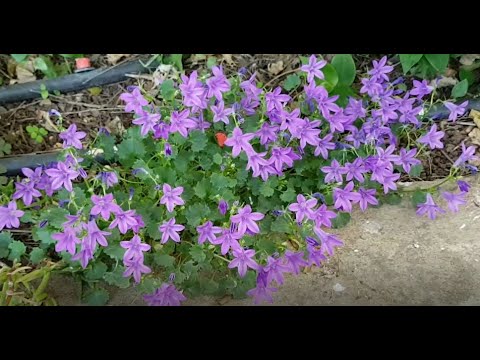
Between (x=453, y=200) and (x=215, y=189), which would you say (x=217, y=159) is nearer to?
(x=215, y=189)

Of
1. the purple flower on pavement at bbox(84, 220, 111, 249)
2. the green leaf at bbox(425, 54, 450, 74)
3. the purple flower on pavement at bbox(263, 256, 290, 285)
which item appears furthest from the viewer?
the green leaf at bbox(425, 54, 450, 74)

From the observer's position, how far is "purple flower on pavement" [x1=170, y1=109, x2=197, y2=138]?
7.11ft

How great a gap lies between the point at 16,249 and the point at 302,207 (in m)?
1.09

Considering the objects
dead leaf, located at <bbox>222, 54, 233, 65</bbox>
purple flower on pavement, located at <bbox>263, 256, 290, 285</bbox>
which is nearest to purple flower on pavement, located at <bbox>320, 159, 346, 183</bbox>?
purple flower on pavement, located at <bbox>263, 256, 290, 285</bbox>

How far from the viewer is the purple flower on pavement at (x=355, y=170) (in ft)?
7.41

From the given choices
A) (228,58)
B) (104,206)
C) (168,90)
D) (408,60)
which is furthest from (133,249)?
(408,60)

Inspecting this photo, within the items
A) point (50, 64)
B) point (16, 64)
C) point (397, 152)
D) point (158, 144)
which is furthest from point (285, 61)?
point (16, 64)

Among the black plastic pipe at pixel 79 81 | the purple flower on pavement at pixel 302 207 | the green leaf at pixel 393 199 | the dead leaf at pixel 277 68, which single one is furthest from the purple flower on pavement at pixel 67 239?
the dead leaf at pixel 277 68

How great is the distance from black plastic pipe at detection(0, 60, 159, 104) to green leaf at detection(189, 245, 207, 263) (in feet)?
3.77

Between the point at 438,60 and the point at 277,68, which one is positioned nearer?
the point at 438,60

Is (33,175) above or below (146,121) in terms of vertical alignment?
below

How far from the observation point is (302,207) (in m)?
2.15

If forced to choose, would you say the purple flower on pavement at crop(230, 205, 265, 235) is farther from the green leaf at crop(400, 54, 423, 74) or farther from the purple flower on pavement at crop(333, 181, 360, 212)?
the green leaf at crop(400, 54, 423, 74)

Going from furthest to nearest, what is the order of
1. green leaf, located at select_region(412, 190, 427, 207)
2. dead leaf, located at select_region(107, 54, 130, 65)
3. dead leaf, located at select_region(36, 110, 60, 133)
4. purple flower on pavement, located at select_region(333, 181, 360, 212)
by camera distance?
dead leaf, located at select_region(107, 54, 130, 65) → dead leaf, located at select_region(36, 110, 60, 133) → green leaf, located at select_region(412, 190, 427, 207) → purple flower on pavement, located at select_region(333, 181, 360, 212)
